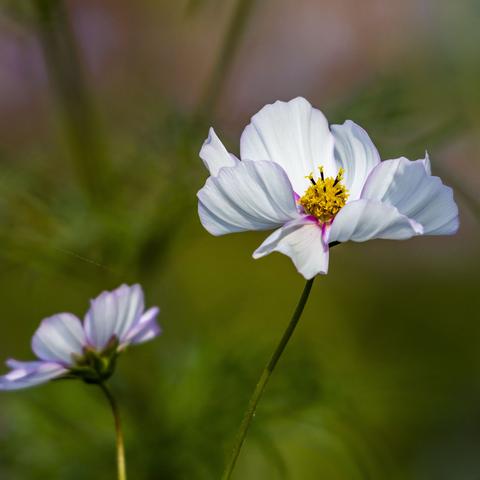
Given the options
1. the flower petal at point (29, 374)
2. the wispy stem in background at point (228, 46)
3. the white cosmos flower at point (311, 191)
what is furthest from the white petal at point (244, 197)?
the wispy stem in background at point (228, 46)

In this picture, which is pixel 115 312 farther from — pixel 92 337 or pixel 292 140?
pixel 292 140

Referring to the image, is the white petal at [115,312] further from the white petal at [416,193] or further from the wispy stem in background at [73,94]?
the wispy stem in background at [73,94]

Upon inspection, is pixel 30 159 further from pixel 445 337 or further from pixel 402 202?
pixel 445 337

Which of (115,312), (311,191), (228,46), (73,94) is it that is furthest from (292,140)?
(73,94)

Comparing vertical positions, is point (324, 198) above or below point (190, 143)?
below

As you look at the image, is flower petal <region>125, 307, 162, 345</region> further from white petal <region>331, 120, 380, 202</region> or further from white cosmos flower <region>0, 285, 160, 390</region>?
white petal <region>331, 120, 380, 202</region>
